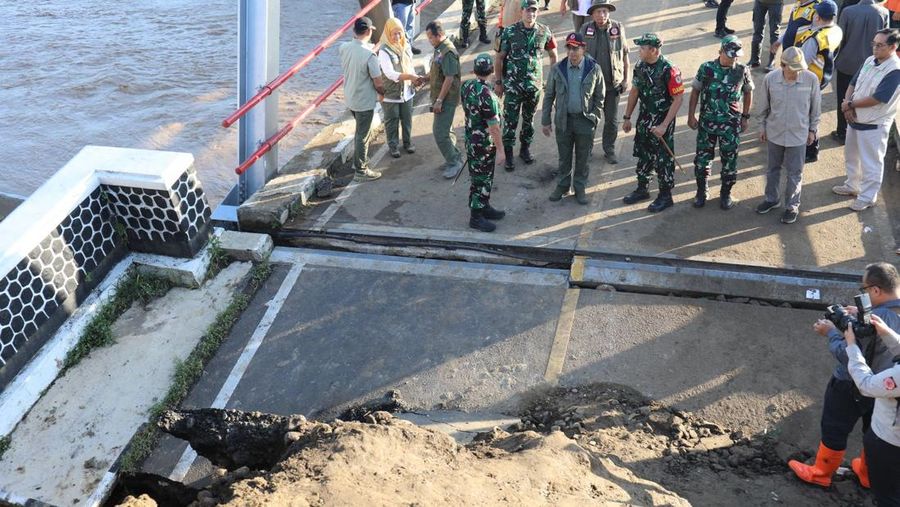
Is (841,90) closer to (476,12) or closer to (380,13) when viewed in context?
(476,12)

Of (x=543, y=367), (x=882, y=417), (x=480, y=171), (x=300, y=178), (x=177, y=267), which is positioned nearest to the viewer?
(x=882, y=417)

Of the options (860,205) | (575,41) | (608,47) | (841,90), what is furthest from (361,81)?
(841,90)

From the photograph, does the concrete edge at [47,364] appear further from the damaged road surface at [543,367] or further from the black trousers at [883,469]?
the black trousers at [883,469]

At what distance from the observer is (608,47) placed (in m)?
8.79

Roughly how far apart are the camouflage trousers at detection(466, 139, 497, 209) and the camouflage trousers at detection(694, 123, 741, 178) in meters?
2.00

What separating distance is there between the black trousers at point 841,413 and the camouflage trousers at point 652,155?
326 centimetres

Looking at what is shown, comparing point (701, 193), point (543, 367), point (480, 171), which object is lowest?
point (543, 367)

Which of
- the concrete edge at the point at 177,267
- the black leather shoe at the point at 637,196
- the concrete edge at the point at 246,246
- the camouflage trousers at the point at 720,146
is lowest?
the concrete edge at the point at 177,267

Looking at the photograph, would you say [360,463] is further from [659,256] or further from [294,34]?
[294,34]

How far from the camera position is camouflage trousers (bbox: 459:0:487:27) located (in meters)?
12.4

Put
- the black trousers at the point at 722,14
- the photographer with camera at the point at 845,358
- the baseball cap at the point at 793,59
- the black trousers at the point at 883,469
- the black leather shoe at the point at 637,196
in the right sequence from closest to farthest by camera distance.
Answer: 1. the black trousers at the point at 883,469
2. the photographer with camera at the point at 845,358
3. the baseball cap at the point at 793,59
4. the black leather shoe at the point at 637,196
5. the black trousers at the point at 722,14

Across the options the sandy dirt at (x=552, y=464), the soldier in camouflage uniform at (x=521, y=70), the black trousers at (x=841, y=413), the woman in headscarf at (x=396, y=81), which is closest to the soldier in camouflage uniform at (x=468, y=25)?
the woman in headscarf at (x=396, y=81)

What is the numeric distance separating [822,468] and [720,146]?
11.7ft

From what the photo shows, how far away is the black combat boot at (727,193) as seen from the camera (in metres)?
8.25
